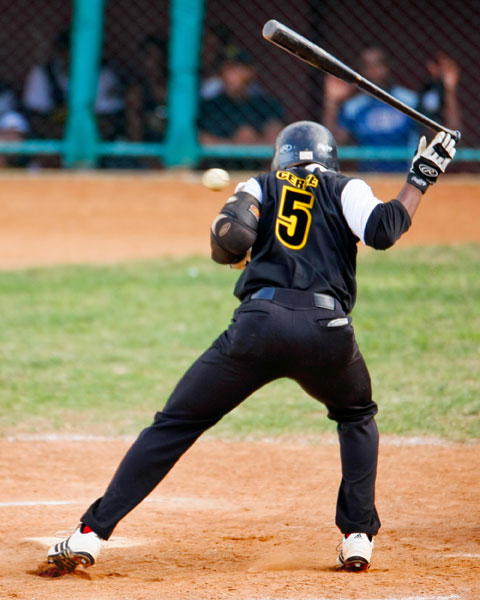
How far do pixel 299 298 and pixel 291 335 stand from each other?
15 cm

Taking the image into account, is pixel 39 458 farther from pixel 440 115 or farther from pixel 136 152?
pixel 440 115

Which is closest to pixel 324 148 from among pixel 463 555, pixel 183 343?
pixel 463 555

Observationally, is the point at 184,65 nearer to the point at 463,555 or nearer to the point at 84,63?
the point at 84,63

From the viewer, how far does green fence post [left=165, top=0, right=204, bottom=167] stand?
9.89 m

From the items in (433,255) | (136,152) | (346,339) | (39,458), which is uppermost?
(136,152)

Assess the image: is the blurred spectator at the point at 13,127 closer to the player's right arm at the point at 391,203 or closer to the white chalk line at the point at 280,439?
the white chalk line at the point at 280,439

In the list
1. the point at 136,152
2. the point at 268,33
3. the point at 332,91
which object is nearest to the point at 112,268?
the point at 136,152

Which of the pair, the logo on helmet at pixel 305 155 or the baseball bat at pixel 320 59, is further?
the baseball bat at pixel 320 59

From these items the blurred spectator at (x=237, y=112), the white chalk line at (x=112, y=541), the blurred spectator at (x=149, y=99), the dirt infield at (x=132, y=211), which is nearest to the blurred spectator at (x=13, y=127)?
the dirt infield at (x=132, y=211)

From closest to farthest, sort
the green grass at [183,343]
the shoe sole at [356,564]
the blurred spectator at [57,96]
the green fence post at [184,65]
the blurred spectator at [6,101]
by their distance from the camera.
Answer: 1. the shoe sole at [356,564]
2. the green grass at [183,343]
3. the green fence post at [184,65]
4. the blurred spectator at [57,96]
5. the blurred spectator at [6,101]

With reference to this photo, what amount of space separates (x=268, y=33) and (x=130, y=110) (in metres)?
6.61

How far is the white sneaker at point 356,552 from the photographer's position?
356 cm

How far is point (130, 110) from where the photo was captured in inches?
404

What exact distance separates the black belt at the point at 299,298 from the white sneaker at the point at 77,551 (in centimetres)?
105
